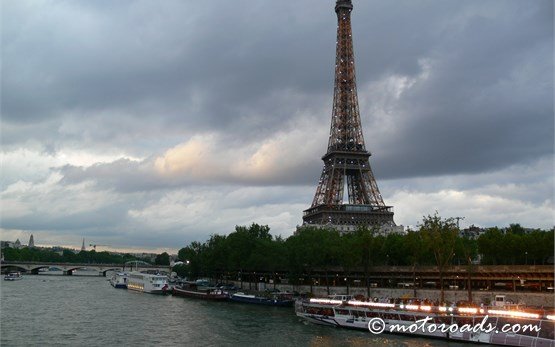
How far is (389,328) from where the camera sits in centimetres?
5462

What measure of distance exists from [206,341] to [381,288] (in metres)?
39.6

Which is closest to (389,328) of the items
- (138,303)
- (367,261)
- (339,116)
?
(367,261)

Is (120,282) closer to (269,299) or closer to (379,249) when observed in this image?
(269,299)

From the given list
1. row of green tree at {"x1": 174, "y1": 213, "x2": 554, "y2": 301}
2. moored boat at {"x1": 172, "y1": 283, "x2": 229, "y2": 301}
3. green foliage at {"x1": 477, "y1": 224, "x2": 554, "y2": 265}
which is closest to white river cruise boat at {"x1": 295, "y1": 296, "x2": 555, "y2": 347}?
row of green tree at {"x1": 174, "y1": 213, "x2": 554, "y2": 301}

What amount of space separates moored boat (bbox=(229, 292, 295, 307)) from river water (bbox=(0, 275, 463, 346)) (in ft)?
7.38

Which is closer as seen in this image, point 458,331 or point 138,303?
point 458,331

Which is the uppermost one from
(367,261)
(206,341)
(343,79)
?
(343,79)

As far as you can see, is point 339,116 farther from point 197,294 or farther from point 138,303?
point 138,303

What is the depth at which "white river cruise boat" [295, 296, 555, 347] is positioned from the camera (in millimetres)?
45156

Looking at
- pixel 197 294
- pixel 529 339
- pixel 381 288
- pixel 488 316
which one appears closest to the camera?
pixel 529 339

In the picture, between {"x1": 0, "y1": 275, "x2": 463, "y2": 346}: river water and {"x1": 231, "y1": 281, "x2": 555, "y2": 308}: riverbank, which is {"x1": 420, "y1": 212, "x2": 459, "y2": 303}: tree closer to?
{"x1": 231, "y1": 281, "x2": 555, "y2": 308}: riverbank

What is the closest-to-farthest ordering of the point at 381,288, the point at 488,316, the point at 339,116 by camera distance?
1. the point at 488,316
2. the point at 381,288
3. the point at 339,116

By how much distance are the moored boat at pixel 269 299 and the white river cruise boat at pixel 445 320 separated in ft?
60.3

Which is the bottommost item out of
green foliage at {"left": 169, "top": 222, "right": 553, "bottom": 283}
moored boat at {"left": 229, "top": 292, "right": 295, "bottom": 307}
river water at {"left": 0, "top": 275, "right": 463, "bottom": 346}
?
river water at {"left": 0, "top": 275, "right": 463, "bottom": 346}
